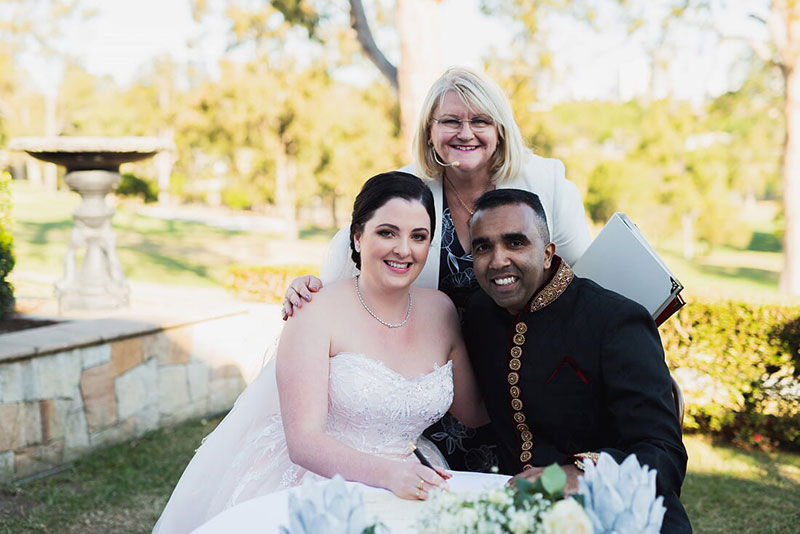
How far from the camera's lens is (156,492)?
5223 millimetres

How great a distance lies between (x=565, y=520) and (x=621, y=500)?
16cm

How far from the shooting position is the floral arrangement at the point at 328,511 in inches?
57.4

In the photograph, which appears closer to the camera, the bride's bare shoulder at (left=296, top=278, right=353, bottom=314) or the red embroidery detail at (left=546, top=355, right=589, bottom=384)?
the red embroidery detail at (left=546, top=355, right=589, bottom=384)

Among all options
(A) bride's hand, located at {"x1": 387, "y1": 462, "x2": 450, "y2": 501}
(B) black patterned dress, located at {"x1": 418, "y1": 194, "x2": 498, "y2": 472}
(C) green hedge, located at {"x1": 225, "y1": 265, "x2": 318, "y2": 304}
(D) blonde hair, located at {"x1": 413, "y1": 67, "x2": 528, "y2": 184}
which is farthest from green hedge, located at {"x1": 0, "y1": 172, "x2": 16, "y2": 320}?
(A) bride's hand, located at {"x1": 387, "y1": 462, "x2": 450, "y2": 501}

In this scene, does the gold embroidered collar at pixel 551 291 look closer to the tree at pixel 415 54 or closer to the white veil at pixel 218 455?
the white veil at pixel 218 455

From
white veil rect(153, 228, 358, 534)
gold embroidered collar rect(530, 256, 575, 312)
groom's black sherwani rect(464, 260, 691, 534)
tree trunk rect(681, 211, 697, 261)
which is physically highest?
gold embroidered collar rect(530, 256, 575, 312)

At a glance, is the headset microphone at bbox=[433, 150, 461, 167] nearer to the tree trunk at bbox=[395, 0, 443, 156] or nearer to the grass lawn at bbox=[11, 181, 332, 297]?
the tree trunk at bbox=[395, 0, 443, 156]

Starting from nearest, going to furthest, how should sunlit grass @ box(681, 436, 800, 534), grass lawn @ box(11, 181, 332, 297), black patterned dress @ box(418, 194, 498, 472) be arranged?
black patterned dress @ box(418, 194, 498, 472)
sunlit grass @ box(681, 436, 800, 534)
grass lawn @ box(11, 181, 332, 297)

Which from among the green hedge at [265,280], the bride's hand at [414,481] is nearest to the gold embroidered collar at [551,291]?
the bride's hand at [414,481]

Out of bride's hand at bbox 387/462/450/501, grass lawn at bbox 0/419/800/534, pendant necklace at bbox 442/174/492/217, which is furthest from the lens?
grass lawn at bbox 0/419/800/534

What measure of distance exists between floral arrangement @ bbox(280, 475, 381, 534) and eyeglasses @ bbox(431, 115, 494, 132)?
2137mm

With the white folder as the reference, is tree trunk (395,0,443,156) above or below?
above

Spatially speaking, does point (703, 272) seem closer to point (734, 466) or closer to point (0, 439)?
point (734, 466)

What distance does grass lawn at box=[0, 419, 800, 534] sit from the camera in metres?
4.73
